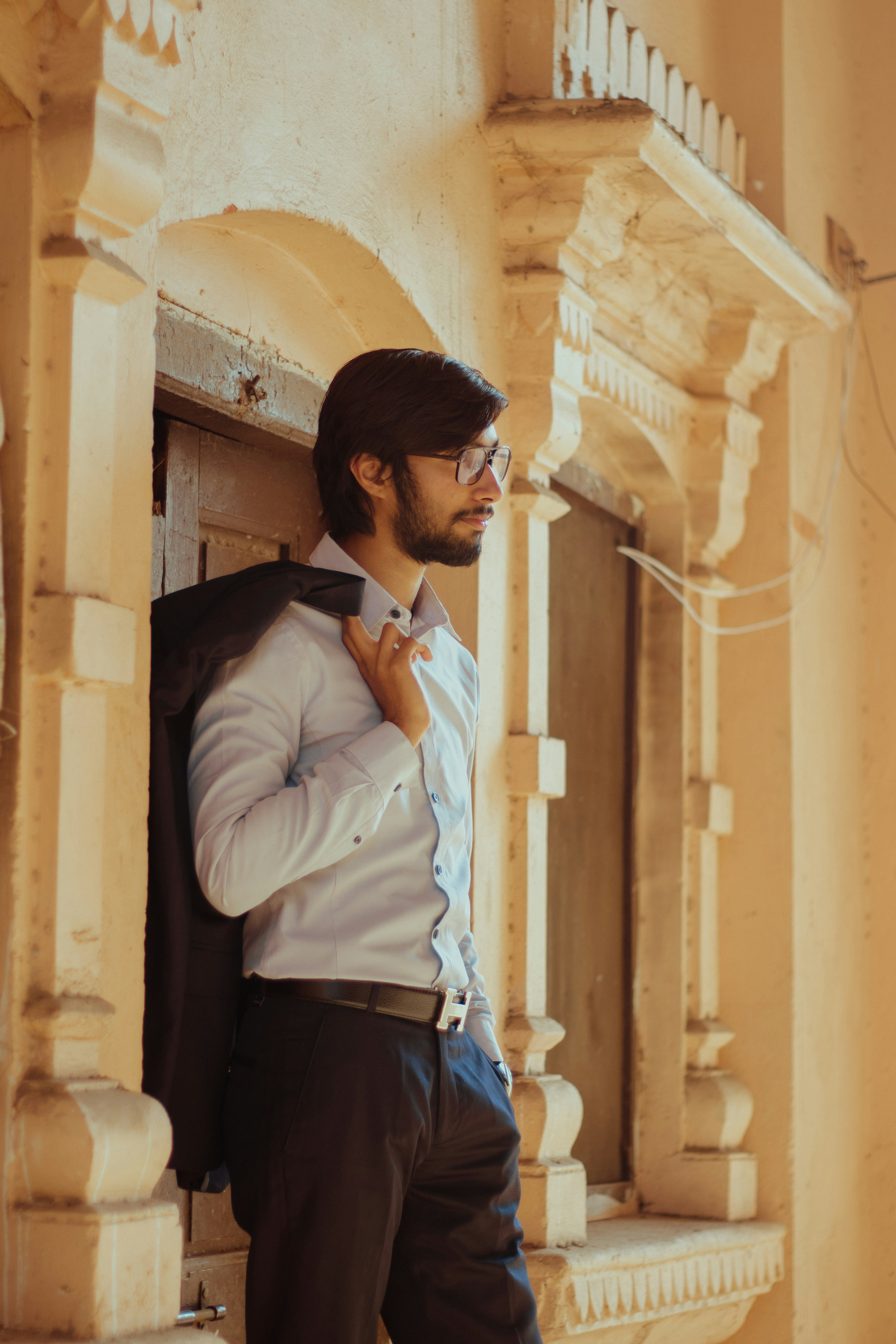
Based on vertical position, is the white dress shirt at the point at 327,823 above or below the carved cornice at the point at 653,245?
below

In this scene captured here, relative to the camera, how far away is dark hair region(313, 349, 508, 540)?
224 cm

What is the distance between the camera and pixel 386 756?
77.9 inches

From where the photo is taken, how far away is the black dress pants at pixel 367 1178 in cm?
194

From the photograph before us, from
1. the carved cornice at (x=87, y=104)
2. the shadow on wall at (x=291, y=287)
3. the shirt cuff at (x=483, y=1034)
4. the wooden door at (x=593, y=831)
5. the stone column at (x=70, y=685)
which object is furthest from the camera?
the wooden door at (x=593, y=831)

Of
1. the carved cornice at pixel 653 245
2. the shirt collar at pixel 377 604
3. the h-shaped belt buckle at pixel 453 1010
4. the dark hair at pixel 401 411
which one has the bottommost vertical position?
the h-shaped belt buckle at pixel 453 1010

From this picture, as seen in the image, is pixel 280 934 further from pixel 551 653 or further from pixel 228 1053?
pixel 551 653

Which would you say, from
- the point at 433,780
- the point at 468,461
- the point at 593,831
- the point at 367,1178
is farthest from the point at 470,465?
the point at 593,831

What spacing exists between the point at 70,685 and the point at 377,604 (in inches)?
21.1

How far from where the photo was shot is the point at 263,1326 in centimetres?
197

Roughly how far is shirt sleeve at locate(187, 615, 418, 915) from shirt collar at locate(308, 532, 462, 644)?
0.60 feet

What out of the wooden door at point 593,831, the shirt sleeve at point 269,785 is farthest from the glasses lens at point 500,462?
the wooden door at point 593,831

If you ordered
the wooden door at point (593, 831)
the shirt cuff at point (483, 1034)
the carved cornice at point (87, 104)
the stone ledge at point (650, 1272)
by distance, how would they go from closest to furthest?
the carved cornice at point (87, 104) < the shirt cuff at point (483, 1034) < the stone ledge at point (650, 1272) < the wooden door at point (593, 831)

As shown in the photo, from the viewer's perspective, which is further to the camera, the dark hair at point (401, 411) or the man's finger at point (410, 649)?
the dark hair at point (401, 411)

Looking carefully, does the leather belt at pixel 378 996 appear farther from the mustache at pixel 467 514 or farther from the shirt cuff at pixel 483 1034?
the mustache at pixel 467 514
